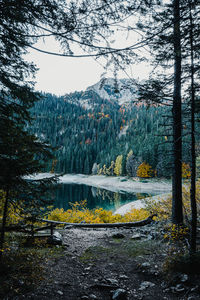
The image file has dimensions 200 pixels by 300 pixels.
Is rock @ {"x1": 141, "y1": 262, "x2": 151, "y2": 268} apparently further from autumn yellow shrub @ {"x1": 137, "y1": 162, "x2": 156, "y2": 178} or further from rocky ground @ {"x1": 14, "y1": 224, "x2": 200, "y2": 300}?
autumn yellow shrub @ {"x1": 137, "y1": 162, "x2": 156, "y2": 178}

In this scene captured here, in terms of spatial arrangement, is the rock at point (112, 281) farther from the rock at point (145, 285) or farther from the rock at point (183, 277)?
the rock at point (183, 277)

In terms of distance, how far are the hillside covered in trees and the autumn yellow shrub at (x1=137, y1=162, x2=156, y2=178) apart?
10.6 inches

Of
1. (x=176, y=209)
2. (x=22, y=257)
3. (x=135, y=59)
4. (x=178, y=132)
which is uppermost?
(x=135, y=59)

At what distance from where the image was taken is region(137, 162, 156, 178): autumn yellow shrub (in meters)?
46.1

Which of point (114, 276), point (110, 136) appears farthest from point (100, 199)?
point (110, 136)

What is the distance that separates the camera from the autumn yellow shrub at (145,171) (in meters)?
Result: 46.1

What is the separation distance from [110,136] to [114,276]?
4523 inches

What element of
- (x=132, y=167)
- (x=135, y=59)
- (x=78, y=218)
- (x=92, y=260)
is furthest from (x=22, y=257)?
(x=132, y=167)

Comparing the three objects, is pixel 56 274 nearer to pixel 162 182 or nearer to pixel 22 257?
pixel 22 257

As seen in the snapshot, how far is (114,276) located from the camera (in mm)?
4000

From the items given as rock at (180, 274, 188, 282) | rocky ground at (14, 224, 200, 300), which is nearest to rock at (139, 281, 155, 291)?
rocky ground at (14, 224, 200, 300)

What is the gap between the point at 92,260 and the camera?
198 inches

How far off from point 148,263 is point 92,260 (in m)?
1.65

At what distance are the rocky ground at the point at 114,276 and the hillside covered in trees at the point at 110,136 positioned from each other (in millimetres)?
2699
